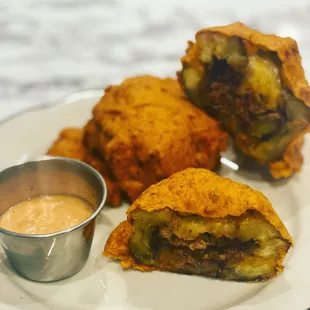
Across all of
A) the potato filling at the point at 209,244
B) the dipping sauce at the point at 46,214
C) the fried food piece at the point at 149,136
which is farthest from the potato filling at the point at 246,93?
the dipping sauce at the point at 46,214

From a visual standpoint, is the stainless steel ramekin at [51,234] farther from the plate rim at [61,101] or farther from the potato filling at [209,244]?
the plate rim at [61,101]

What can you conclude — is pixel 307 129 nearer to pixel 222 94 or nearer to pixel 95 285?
pixel 222 94

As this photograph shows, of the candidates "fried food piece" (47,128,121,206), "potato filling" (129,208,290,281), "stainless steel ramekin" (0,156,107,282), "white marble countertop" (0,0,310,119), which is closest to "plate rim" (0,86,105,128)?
"white marble countertop" (0,0,310,119)

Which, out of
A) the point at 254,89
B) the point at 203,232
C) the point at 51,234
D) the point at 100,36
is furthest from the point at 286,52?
the point at 100,36

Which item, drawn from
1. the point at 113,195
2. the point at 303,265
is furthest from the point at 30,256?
the point at 303,265

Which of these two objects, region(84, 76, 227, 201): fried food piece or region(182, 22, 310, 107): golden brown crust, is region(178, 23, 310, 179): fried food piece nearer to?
region(182, 22, 310, 107): golden brown crust
